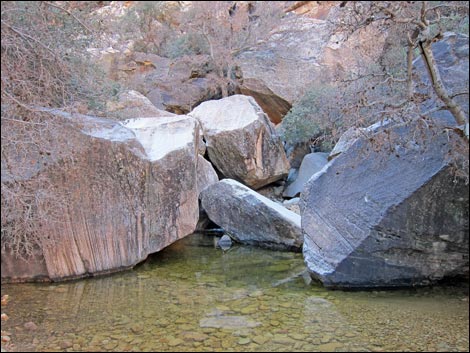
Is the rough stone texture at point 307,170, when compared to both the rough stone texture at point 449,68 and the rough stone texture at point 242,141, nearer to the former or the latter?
the rough stone texture at point 242,141

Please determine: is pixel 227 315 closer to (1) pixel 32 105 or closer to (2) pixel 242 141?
(1) pixel 32 105

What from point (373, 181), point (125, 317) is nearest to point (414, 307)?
point (373, 181)

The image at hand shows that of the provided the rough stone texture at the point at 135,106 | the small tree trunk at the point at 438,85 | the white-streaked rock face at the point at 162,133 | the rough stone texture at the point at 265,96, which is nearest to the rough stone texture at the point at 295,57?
the rough stone texture at the point at 265,96

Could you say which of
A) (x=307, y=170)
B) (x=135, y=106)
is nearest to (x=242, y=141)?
(x=307, y=170)

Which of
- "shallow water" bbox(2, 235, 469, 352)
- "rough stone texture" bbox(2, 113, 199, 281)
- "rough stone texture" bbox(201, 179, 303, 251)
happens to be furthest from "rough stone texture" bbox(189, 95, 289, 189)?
"shallow water" bbox(2, 235, 469, 352)

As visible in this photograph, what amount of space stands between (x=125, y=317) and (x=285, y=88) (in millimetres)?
11937

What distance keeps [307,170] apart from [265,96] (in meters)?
4.75

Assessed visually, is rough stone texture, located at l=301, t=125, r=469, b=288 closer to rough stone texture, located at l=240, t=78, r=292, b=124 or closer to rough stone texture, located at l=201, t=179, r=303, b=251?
rough stone texture, located at l=201, t=179, r=303, b=251

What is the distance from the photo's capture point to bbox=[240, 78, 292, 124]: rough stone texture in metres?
15.5

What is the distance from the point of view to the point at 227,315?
16.0ft

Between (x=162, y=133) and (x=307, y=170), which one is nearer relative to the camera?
(x=162, y=133)

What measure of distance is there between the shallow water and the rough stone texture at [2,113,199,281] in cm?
32

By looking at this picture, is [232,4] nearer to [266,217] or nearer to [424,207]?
[266,217]

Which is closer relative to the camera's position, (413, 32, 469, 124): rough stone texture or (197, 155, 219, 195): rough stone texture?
(413, 32, 469, 124): rough stone texture
